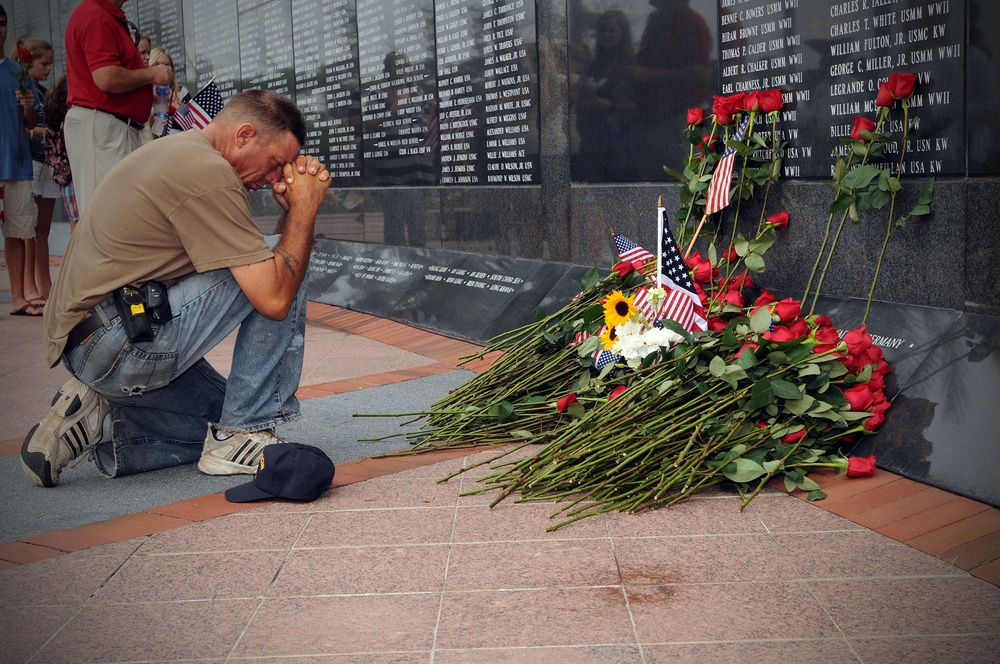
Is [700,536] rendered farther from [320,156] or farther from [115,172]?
[320,156]

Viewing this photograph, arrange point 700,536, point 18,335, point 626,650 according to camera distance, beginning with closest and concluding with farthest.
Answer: point 626,650 < point 700,536 < point 18,335

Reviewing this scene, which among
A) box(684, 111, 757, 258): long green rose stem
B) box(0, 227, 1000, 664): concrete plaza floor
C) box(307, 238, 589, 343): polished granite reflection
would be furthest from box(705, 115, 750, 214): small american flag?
box(0, 227, 1000, 664): concrete plaza floor

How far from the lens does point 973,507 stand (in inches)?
114

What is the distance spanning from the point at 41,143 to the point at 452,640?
7229 mm

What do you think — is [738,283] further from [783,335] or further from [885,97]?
[885,97]

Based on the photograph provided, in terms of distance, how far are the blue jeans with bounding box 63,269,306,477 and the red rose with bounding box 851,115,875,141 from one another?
2012mm

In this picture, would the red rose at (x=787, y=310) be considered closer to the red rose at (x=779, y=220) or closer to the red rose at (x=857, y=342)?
the red rose at (x=857, y=342)

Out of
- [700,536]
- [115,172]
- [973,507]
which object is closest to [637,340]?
[700,536]

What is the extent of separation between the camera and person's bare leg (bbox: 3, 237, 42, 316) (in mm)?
7633

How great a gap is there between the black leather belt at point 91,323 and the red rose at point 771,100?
2.53m

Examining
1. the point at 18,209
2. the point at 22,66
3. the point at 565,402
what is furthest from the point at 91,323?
the point at 22,66

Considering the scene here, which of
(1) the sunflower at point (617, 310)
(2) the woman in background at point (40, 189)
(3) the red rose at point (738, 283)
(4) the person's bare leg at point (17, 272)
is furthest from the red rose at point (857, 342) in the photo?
(2) the woman in background at point (40, 189)

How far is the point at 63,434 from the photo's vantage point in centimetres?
344

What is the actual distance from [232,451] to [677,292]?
5.15 feet
